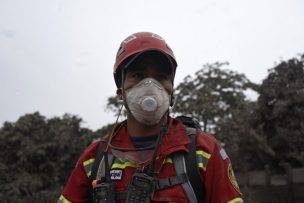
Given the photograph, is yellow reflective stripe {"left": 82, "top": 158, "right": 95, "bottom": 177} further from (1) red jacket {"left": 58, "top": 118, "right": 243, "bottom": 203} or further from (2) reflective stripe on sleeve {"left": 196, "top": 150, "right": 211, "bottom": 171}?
(2) reflective stripe on sleeve {"left": 196, "top": 150, "right": 211, "bottom": 171}

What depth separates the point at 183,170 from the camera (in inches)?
71.4

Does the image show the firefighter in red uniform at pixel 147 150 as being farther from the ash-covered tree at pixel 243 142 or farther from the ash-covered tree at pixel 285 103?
the ash-covered tree at pixel 243 142

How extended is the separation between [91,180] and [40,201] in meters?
7.93

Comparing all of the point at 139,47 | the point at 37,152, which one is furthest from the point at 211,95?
the point at 139,47

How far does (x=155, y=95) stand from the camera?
6.26 ft

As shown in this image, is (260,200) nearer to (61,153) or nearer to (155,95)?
(61,153)

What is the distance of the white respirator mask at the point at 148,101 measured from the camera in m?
1.90

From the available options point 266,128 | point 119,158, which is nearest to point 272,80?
point 266,128

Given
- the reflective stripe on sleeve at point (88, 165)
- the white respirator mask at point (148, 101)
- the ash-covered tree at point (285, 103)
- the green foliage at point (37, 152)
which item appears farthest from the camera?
the ash-covered tree at point (285, 103)

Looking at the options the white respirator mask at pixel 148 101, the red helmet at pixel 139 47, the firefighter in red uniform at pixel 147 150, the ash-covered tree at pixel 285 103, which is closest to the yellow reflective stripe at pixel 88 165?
the firefighter in red uniform at pixel 147 150

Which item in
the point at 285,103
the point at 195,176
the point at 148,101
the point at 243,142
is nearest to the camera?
the point at 195,176

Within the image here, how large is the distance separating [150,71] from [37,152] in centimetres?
1469

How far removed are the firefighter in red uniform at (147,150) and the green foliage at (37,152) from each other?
40.9 ft

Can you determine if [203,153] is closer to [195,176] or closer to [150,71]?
[195,176]
